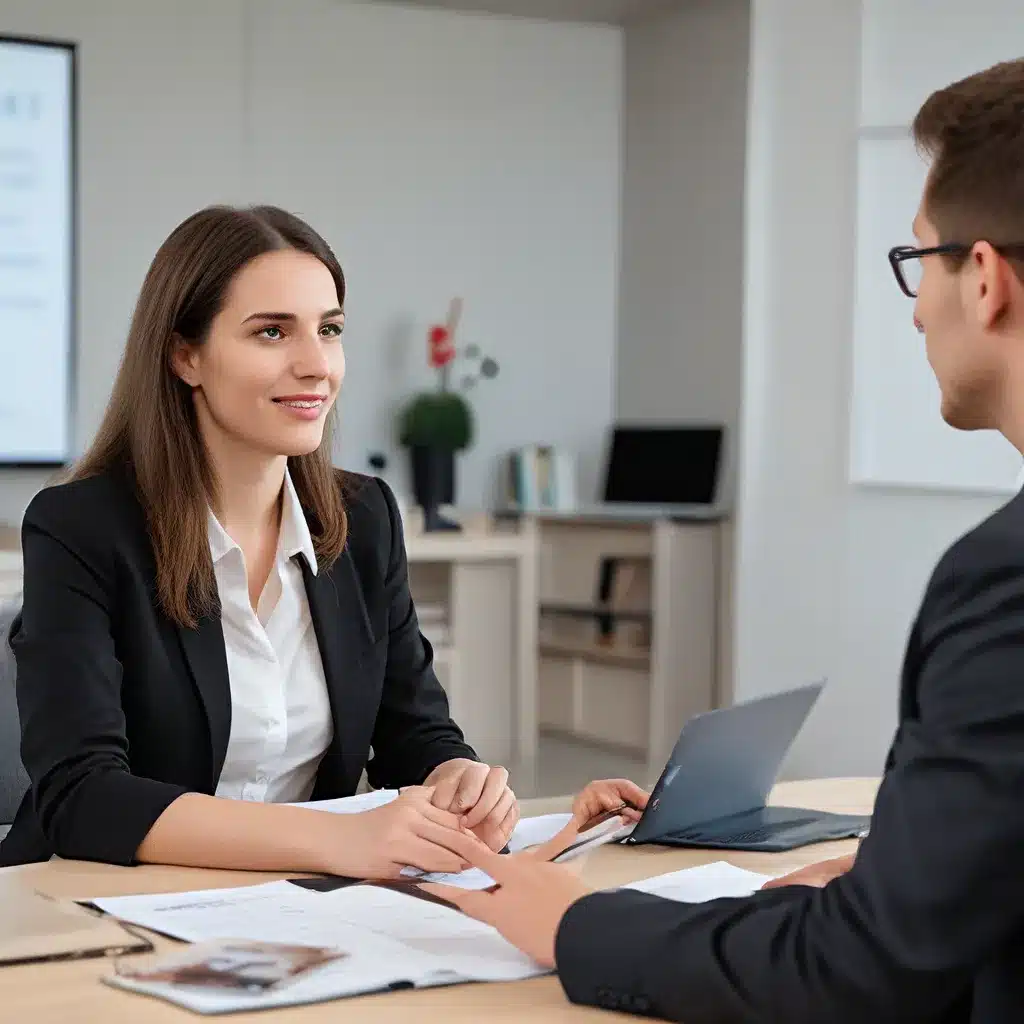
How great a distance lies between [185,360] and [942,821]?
4.24ft

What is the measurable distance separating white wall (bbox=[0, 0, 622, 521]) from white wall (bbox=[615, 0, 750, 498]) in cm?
11

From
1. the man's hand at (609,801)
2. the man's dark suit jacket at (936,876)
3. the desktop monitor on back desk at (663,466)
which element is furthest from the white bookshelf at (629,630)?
the man's dark suit jacket at (936,876)

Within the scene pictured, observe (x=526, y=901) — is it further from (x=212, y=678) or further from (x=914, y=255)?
(x=212, y=678)

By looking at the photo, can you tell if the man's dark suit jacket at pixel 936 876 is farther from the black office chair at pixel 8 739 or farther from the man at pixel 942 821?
the black office chair at pixel 8 739

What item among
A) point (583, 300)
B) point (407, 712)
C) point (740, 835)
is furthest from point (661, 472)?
point (740, 835)

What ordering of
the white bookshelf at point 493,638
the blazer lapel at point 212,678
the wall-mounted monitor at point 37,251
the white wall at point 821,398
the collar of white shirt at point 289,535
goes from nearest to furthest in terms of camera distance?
1. the blazer lapel at point 212,678
2. the collar of white shirt at point 289,535
3. the white wall at point 821,398
4. the wall-mounted monitor at point 37,251
5. the white bookshelf at point 493,638

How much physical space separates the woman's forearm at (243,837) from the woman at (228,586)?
0.07 meters

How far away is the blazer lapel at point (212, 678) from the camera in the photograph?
184 cm

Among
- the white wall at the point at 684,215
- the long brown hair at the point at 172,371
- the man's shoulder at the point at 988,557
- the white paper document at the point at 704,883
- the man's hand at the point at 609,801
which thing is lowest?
the white paper document at the point at 704,883

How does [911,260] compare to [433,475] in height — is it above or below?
above

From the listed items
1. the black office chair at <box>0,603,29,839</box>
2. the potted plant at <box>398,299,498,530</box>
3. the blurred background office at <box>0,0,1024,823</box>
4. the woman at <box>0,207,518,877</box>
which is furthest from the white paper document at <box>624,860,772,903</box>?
the potted plant at <box>398,299,498,530</box>

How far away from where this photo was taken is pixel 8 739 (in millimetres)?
1946

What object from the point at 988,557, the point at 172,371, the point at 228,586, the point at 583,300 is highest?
the point at 583,300

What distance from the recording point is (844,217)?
5113 millimetres
